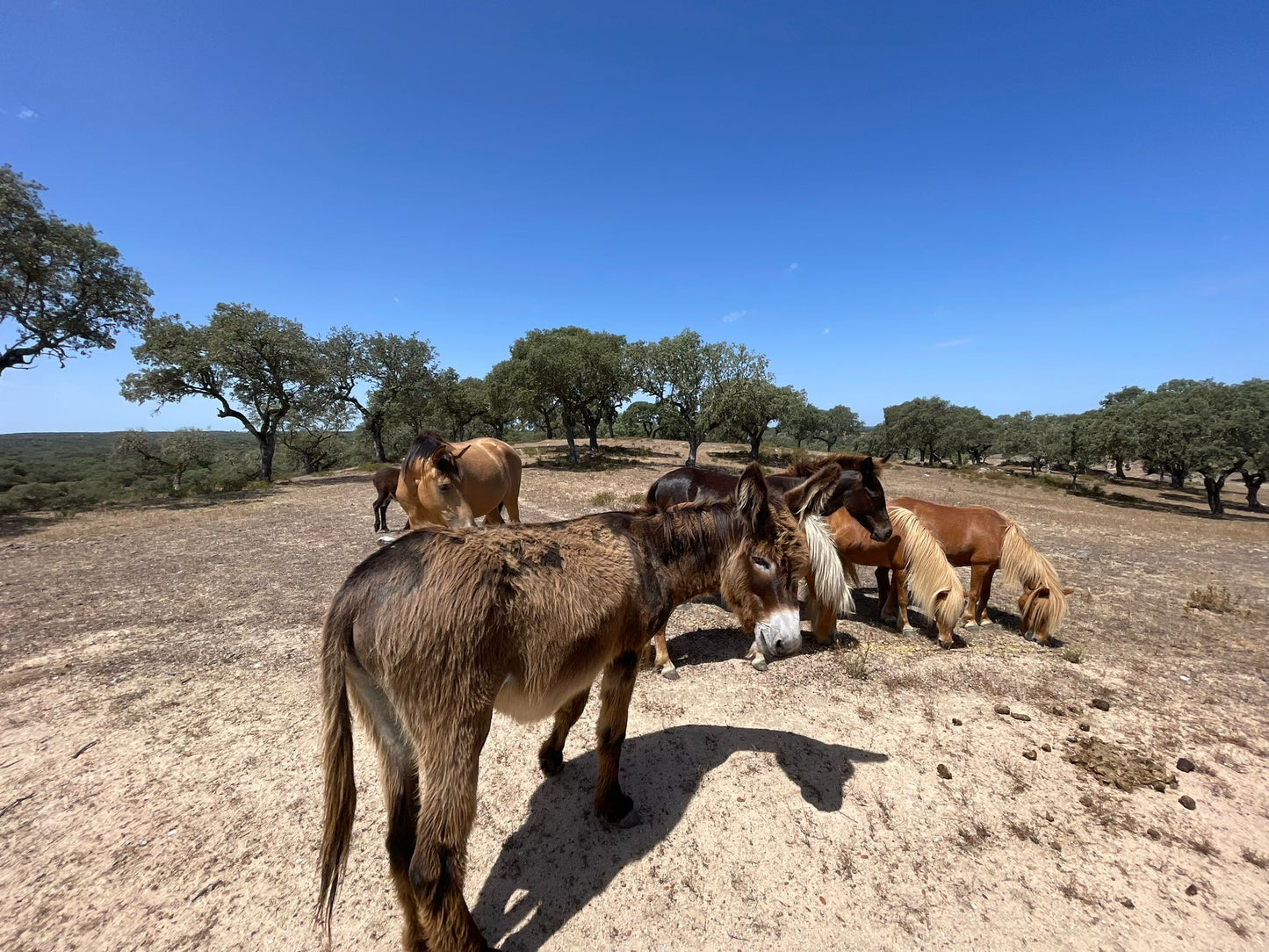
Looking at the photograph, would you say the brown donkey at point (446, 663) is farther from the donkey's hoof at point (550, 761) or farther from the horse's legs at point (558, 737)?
the donkey's hoof at point (550, 761)

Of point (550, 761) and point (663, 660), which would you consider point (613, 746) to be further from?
point (663, 660)

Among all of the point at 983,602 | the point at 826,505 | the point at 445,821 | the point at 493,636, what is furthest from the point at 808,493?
the point at 983,602

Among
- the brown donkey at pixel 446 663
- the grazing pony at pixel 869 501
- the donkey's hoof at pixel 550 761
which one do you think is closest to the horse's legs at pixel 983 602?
the grazing pony at pixel 869 501

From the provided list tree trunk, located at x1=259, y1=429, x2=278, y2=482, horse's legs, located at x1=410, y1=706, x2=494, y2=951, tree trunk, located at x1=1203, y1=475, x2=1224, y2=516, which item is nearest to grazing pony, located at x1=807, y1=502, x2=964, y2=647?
horse's legs, located at x1=410, y1=706, x2=494, y2=951

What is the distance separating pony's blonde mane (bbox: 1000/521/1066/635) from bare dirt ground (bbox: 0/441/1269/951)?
0.41 meters

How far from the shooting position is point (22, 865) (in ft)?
9.19

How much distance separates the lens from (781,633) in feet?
10.2

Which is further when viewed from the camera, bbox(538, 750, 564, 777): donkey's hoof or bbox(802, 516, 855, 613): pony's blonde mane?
bbox(802, 516, 855, 613): pony's blonde mane

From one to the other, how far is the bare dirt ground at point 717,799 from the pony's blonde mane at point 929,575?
1.73 ft

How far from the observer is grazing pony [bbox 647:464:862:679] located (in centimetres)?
528

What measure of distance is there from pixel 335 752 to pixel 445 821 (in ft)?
2.27

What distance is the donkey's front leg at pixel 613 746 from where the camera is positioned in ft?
10.5

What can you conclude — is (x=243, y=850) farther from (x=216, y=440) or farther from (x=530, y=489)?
(x=216, y=440)

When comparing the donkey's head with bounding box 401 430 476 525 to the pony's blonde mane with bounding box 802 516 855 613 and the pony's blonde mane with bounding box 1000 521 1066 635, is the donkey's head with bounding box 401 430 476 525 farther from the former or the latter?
the pony's blonde mane with bounding box 1000 521 1066 635
